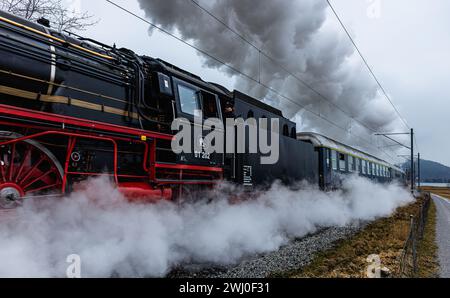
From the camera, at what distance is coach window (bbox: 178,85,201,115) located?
6.15 metres

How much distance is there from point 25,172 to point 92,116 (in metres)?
1.14

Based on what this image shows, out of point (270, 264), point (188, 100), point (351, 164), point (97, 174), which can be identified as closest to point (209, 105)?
point (188, 100)

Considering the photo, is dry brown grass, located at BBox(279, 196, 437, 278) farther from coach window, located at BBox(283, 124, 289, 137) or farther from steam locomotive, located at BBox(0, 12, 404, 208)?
coach window, located at BBox(283, 124, 289, 137)

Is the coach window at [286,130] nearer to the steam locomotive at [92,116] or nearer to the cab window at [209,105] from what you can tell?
the steam locomotive at [92,116]

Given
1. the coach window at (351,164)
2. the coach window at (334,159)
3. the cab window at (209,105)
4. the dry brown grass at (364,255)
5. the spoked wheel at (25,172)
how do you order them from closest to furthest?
the spoked wheel at (25,172) < the dry brown grass at (364,255) < the cab window at (209,105) < the coach window at (334,159) < the coach window at (351,164)

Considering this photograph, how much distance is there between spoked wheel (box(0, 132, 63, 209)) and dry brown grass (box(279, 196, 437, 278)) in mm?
3702

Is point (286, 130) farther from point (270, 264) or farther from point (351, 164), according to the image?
point (351, 164)

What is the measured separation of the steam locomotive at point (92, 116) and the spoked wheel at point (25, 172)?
0.04 ft

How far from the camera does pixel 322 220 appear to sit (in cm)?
1149

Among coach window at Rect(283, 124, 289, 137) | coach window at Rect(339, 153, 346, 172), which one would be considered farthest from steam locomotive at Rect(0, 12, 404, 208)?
coach window at Rect(339, 153, 346, 172)

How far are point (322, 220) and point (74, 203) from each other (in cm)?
876

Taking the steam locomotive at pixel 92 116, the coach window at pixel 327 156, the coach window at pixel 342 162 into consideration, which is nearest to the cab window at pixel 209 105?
the steam locomotive at pixel 92 116

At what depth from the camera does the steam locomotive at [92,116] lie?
13.4ft

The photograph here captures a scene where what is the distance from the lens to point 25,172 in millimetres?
4254
